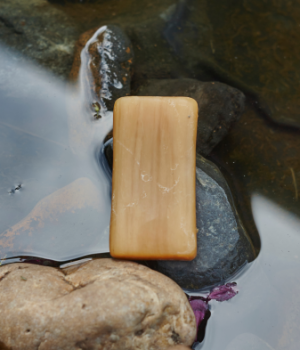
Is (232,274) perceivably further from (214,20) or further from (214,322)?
(214,20)

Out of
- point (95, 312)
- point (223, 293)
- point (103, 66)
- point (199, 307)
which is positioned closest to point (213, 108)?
point (103, 66)

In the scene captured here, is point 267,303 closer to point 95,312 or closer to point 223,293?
point 223,293

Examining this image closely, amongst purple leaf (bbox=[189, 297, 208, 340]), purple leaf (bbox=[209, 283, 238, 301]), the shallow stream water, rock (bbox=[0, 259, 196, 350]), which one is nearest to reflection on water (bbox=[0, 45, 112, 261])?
the shallow stream water


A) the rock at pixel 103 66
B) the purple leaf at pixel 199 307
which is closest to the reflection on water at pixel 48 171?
the rock at pixel 103 66

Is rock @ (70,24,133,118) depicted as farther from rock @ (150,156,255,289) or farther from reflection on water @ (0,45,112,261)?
rock @ (150,156,255,289)

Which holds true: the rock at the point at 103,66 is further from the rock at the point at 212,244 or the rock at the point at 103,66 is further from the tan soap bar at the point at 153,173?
the rock at the point at 212,244

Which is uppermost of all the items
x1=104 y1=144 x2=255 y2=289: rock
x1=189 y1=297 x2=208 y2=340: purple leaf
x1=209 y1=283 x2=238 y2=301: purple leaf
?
x1=104 y1=144 x2=255 y2=289: rock
